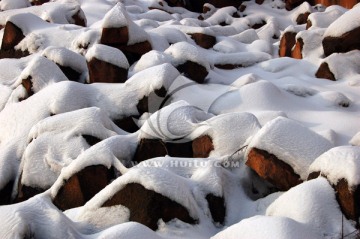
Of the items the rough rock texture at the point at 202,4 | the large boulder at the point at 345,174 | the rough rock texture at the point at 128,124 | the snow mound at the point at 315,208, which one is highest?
the large boulder at the point at 345,174

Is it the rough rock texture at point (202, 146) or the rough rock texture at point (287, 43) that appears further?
the rough rock texture at point (287, 43)

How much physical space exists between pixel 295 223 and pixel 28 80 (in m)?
5.14

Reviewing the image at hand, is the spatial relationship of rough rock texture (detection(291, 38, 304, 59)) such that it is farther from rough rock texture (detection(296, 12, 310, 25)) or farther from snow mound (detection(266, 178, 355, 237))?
snow mound (detection(266, 178, 355, 237))

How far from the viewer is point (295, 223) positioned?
2.73 metres

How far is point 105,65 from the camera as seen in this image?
6969 mm

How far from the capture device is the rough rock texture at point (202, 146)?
4.55 meters

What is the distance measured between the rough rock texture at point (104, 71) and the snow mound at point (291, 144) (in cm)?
349

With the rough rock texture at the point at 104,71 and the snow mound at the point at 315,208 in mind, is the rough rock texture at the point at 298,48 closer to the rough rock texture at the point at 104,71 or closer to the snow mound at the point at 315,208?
the rough rock texture at the point at 104,71

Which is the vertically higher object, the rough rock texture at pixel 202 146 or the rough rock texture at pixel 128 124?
Result: the rough rock texture at pixel 202 146

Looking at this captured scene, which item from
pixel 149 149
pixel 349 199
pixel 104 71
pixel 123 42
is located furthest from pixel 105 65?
pixel 349 199

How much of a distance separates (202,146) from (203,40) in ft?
20.4

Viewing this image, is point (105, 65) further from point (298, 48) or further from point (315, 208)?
point (298, 48)

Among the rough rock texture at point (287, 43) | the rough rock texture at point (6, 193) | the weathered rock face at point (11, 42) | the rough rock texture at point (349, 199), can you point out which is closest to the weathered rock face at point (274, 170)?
the rough rock texture at point (349, 199)

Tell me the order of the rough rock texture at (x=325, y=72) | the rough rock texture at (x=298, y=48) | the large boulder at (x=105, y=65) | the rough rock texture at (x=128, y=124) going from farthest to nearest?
the rough rock texture at (x=298, y=48) → the rough rock texture at (x=325, y=72) → the large boulder at (x=105, y=65) → the rough rock texture at (x=128, y=124)
